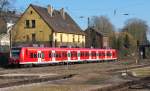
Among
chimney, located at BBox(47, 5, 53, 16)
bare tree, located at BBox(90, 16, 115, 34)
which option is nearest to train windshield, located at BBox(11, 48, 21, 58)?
chimney, located at BBox(47, 5, 53, 16)

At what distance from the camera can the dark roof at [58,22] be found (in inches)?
4094

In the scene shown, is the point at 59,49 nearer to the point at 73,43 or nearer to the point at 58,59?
the point at 58,59

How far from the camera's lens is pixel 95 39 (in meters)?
135

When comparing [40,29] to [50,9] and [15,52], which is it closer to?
[50,9]

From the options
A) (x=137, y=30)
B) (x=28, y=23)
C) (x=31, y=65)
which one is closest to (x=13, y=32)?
(x=28, y=23)

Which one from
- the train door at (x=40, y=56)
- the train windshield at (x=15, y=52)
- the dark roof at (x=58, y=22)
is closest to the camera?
the train windshield at (x=15, y=52)

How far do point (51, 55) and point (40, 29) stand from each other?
1348 inches

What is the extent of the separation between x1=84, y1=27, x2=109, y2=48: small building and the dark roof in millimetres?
9741

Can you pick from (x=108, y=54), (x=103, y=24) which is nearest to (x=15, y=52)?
(x=108, y=54)

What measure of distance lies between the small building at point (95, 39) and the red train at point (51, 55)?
33456mm

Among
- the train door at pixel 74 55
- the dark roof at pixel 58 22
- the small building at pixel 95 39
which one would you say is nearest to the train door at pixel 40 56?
the train door at pixel 74 55

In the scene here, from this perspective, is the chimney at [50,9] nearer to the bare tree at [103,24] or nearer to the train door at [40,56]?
the train door at [40,56]

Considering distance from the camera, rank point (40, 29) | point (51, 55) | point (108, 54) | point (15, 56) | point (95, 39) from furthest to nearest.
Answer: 1. point (95, 39)
2. point (40, 29)
3. point (108, 54)
4. point (51, 55)
5. point (15, 56)

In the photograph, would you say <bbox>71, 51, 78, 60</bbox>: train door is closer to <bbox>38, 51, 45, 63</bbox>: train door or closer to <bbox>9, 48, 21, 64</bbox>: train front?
<bbox>38, 51, 45, 63</bbox>: train door
